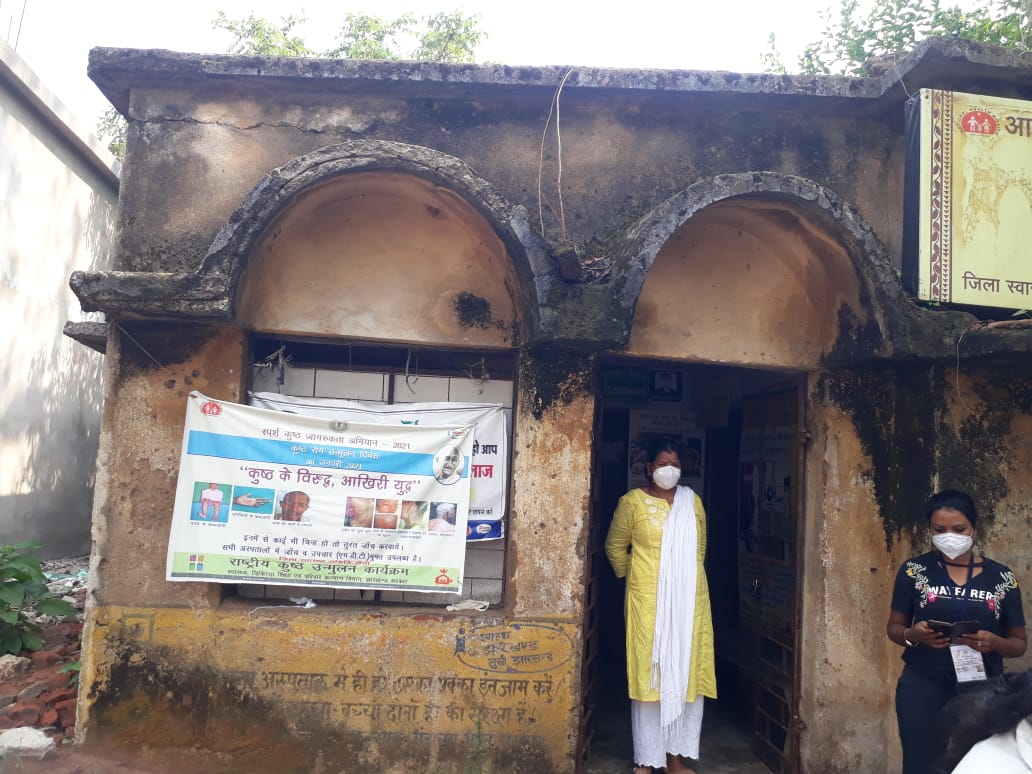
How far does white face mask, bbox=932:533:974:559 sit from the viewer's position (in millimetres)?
3463

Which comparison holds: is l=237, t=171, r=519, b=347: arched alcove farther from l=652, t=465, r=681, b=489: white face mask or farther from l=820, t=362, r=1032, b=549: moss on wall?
l=820, t=362, r=1032, b=549: moss on wall

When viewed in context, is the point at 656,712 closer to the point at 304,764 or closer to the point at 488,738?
the point at 488,738

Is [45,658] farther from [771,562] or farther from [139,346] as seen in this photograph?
[771,562]

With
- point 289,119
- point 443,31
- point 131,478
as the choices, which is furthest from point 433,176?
point 443,31

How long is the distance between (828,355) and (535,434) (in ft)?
5.93

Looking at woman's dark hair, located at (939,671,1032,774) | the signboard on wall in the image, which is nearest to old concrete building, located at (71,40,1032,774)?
the signboard on wall

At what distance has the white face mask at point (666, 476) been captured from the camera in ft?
14.7

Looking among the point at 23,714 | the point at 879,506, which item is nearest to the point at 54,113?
the point at 23,714

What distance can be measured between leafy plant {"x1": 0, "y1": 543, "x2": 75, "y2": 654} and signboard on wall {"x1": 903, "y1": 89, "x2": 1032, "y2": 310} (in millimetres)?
5916

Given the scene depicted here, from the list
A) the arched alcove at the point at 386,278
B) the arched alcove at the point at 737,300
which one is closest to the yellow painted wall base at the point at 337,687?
the arched alcove at the point at 386,278

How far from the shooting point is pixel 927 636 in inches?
134

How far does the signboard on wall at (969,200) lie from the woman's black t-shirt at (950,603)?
1.50 metres

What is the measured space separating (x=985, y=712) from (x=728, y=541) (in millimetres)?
3319

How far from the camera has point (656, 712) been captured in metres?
4.29
